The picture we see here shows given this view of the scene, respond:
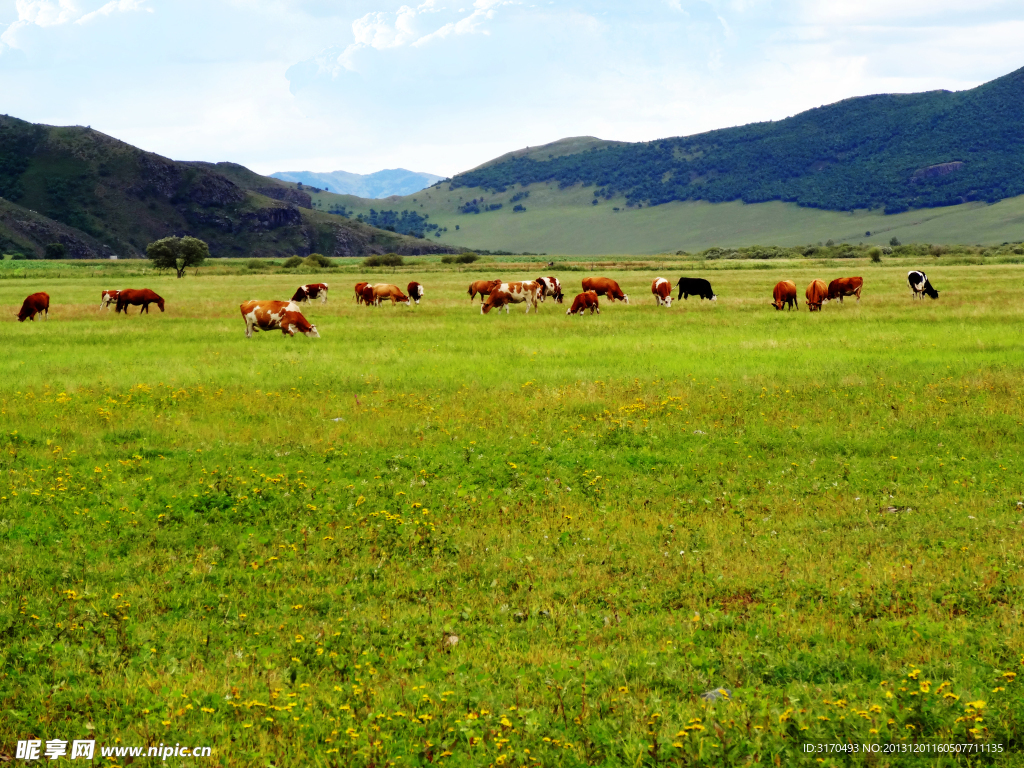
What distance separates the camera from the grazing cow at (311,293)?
157ft

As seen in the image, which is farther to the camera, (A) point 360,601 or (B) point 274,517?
(B) point 274,517

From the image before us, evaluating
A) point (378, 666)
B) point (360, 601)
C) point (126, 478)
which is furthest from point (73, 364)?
point (378, 666)

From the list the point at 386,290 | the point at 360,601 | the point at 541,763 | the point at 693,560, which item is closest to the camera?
the point at 541,763

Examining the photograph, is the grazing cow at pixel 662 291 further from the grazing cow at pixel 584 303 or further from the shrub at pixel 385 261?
the shrub at pixel 385 261

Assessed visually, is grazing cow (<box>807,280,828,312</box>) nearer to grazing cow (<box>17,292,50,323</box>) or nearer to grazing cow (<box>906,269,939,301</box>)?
grazing cow (<box>906,269,939,301</box>)

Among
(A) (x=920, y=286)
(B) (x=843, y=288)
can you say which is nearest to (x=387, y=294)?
(B) (x=843, y=288)

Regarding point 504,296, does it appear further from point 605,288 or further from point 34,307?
point 34,307

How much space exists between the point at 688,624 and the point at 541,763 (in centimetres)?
265

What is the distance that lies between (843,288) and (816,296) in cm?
398

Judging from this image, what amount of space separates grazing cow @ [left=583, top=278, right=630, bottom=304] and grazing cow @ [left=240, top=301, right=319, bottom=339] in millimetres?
17940

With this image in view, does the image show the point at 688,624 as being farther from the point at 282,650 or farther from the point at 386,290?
the point at 386,290

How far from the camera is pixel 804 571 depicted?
928 cm

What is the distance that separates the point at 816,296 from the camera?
3847 cm

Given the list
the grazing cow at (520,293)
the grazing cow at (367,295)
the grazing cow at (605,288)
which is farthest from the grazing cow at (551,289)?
the grazing cow at (367,295)
